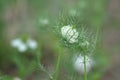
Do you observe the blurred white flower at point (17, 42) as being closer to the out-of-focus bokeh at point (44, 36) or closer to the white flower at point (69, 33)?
the out-of-focus bokeh at point (44, 36)

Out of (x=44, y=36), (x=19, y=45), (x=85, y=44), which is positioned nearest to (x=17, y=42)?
(x=19, y=45)

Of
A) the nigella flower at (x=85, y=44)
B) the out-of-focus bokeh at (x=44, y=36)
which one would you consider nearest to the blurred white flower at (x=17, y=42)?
the out-of-focus bokeh at (x=44, y=36)

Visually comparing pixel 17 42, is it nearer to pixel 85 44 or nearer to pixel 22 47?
pixel 22 47

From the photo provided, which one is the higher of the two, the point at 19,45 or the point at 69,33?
the point at 19,45

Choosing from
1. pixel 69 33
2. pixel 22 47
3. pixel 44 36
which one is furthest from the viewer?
pixel 44 36

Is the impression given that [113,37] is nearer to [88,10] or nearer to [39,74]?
[88,10]

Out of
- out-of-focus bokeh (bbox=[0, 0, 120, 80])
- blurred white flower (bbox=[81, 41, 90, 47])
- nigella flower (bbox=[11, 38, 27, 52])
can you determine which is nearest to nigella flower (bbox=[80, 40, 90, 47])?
blurred white flower (bbox=[81, 41, 90, 47])

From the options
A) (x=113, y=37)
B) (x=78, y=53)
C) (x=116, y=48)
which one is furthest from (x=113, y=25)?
(x=78, y=53)
